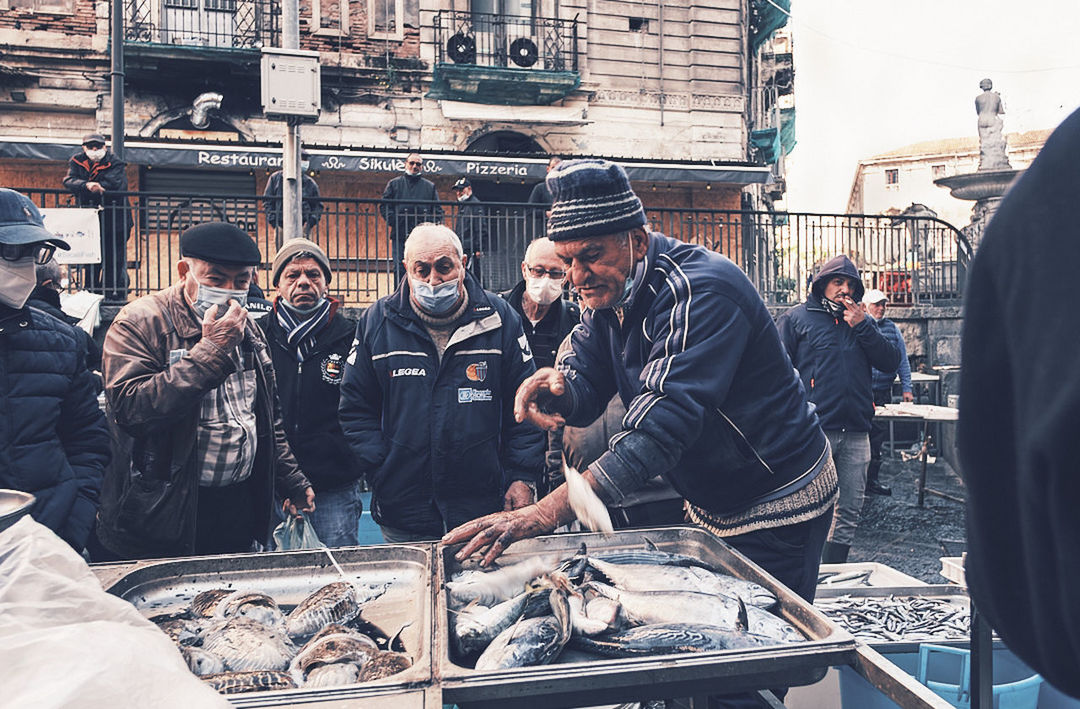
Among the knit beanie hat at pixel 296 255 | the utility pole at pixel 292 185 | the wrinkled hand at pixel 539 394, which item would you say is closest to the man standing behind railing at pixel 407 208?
the utility pole at pixel 292 185

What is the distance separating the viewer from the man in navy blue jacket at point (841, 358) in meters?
6.93

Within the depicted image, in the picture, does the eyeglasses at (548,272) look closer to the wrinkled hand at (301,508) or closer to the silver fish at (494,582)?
the wrinkled hand at (301,508)

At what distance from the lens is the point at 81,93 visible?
1773 centimetres

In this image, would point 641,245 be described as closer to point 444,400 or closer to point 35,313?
point 444,400

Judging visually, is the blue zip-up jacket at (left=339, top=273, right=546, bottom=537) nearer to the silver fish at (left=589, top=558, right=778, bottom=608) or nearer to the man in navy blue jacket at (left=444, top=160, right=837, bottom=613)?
the man in navy blue jacket at (left=444, top=160, right=837, bottom=613)

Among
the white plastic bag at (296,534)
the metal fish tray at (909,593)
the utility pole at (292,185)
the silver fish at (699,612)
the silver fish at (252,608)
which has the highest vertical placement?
the utility pole at (292,185)

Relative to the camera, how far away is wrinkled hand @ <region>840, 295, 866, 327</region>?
699cm

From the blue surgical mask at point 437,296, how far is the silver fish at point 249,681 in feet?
7.51

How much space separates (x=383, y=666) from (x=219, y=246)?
2.48 metres

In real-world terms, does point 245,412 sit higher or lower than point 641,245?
lower

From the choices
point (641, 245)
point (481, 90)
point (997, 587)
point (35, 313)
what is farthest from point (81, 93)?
point (997, 587)

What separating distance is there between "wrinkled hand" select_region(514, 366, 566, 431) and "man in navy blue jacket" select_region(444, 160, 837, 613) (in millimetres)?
281

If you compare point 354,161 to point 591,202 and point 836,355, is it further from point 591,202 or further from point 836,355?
point 591,202

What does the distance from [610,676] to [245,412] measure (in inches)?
98.5
